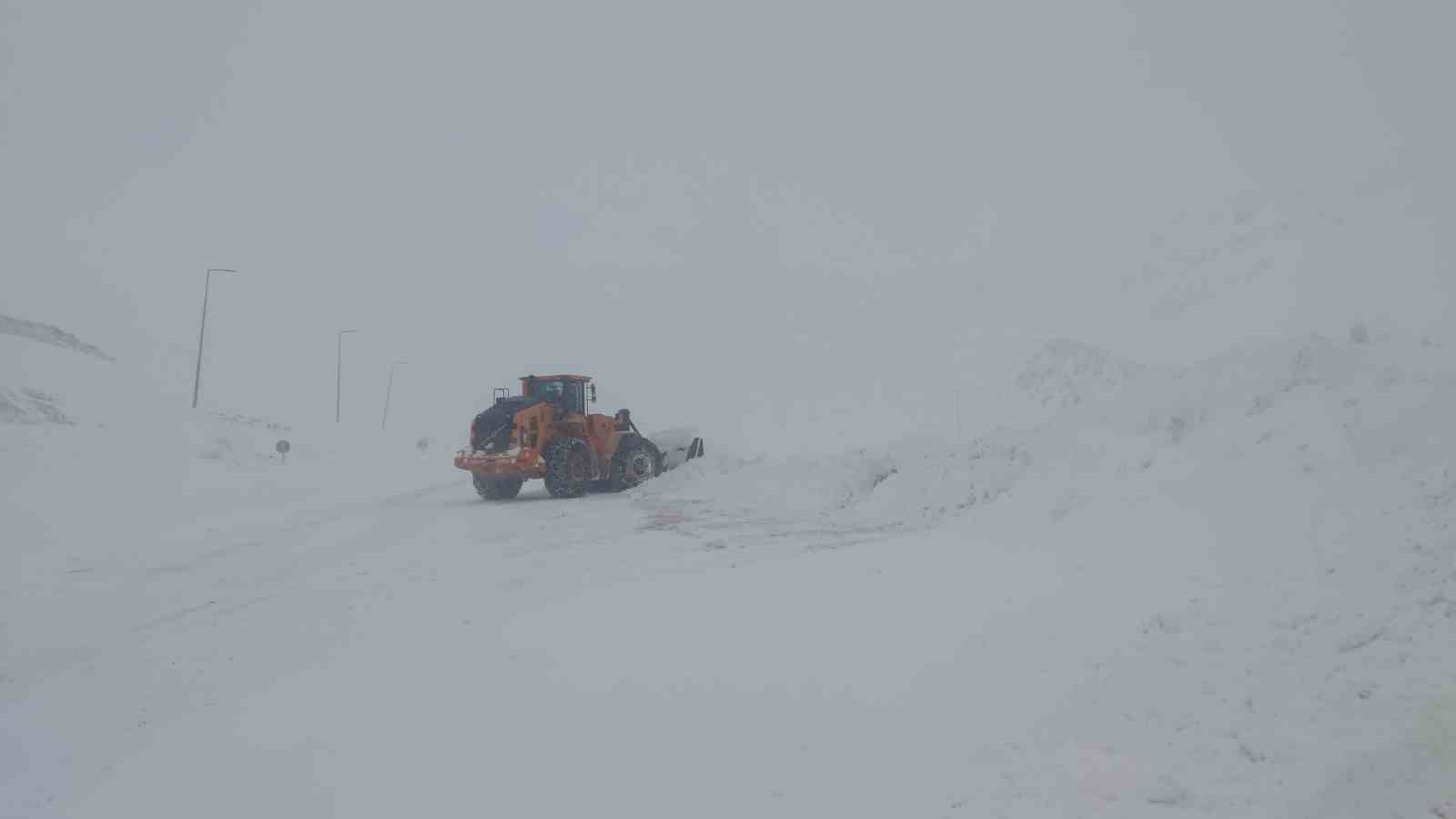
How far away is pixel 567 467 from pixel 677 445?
11.4ft

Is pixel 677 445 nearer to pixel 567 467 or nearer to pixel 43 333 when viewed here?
pixel 567 467

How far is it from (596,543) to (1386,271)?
18.1 metres

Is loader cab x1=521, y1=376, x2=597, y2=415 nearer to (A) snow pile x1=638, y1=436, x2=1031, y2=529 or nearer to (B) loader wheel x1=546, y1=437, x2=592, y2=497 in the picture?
(B) loader wheel x1=546, y1=437, x2=592, y2=497

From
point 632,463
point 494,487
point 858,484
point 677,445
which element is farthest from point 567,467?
point 858,484

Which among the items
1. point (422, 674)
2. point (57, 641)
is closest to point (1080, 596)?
point (422, 674)

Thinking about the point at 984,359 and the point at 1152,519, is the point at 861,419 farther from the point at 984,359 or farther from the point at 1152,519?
the point at 1152,519

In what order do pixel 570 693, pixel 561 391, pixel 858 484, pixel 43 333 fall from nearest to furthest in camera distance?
pixel 570 693, pixel 858 484, pixel 561 391, pixel 43 333

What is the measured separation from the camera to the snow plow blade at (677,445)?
1950cm

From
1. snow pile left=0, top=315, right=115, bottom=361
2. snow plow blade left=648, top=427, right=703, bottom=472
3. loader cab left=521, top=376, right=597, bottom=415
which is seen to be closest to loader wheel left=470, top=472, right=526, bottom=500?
loader cab left=521, top=376, right=597, bottom=415

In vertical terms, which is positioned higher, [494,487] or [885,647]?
[494,487]

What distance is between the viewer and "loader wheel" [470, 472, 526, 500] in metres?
17.6

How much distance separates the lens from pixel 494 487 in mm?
17641

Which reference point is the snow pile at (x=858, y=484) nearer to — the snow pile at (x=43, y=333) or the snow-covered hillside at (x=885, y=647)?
the snow-covered hillside at (x=885, y=647)

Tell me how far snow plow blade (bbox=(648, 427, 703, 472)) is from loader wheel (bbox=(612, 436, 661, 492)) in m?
0.49
